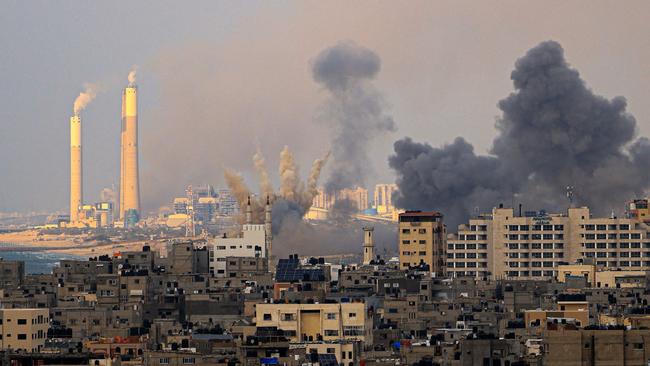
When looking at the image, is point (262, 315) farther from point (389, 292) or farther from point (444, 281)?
point (444, 281)

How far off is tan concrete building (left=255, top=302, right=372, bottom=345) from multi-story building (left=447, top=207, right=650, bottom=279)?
71.4 m

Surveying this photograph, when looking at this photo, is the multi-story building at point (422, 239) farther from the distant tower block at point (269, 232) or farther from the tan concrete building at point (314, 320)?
the tan concrete building at point (314, 320)

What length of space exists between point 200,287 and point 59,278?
9904 mm

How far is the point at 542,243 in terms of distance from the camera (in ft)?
529

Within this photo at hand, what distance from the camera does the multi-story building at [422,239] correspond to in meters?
160

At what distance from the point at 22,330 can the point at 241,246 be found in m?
68.8

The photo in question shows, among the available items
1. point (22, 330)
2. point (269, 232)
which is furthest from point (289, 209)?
point (22, 330)

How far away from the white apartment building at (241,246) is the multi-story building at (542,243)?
12288mm

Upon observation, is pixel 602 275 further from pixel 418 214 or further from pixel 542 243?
pixel 418 214

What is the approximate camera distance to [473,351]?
6900 cm

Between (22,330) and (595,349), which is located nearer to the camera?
(595,349)

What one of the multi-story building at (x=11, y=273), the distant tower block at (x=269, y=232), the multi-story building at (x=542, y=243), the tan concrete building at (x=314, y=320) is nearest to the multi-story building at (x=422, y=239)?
the multi-story building at (x=542, y=243)

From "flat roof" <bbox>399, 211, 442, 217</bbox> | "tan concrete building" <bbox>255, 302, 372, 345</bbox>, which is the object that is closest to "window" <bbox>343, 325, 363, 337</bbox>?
"tan concrete building" <bbox>255, 302, 372, 345</bbox>

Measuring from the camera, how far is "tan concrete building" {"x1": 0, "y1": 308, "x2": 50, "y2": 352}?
3455 inches
